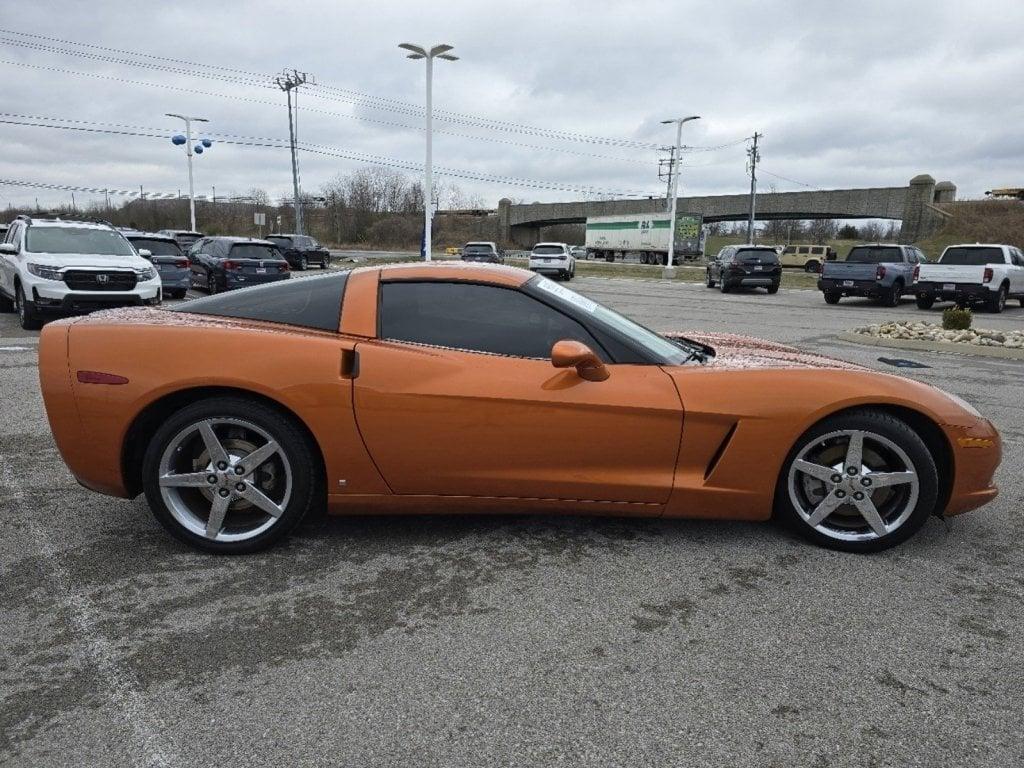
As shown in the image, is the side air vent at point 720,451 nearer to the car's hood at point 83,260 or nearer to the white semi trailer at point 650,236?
the car's hood at point 83,260

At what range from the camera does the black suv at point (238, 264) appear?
1730 cm

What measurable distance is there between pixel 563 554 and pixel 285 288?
1.94 metres

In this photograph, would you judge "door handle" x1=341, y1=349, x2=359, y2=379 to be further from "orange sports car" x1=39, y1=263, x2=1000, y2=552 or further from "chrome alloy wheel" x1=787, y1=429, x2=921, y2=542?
"chrome alloy wheel" x1=787, y1=429, x2=921, y2=542

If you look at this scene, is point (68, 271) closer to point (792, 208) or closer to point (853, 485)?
point (853, 485)

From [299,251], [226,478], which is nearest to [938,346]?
[226,478]

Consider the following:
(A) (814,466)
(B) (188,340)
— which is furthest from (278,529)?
(A) (814,466)

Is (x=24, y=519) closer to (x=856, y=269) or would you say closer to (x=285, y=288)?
(x=285, y=288)

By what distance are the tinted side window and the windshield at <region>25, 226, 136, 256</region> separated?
1098 cm

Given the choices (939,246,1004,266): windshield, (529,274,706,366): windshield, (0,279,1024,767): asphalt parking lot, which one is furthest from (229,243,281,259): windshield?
(939,246,1004,266): windshield

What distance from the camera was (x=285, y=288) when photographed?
11.9 ft

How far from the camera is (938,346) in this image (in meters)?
10.9

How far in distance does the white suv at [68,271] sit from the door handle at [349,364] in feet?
32.6

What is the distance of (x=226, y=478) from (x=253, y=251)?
15992 millimetres

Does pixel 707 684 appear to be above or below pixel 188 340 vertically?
below
